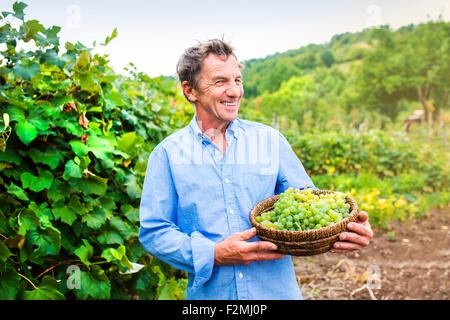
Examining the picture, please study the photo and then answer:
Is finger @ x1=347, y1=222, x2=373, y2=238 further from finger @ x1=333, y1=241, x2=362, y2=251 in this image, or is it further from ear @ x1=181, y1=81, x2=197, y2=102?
ear @ x1=181, y1=81, x2=197, y2=102

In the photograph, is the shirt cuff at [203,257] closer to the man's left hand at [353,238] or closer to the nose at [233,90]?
the man's left hand at [353,238]

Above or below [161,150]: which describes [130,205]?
below

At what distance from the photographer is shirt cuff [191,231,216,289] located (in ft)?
4.81

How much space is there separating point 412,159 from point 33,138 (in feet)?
25.4

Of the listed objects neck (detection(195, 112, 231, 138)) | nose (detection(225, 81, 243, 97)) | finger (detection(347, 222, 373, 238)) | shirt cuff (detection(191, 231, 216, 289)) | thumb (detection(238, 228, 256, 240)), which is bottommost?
shirt cuff (detection(191, 231, 216, 289))

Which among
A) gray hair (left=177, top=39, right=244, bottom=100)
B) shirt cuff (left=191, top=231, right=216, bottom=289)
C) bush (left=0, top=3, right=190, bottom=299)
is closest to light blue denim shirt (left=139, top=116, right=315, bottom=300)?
shirt cuff (left=191, top=231, right=216, bottom=289)

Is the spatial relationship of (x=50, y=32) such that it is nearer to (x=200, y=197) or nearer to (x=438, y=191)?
(x=200, y=197)

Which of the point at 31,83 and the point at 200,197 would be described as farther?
the point at 31,83

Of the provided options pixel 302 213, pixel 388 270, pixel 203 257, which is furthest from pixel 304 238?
pixel 388 270

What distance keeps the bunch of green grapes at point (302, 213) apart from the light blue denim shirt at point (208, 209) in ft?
0.52

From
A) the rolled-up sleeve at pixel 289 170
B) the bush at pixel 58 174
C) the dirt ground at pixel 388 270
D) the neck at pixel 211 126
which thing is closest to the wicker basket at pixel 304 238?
the rolled-up sleeve at pixel 289 170

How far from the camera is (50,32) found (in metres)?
1.83
